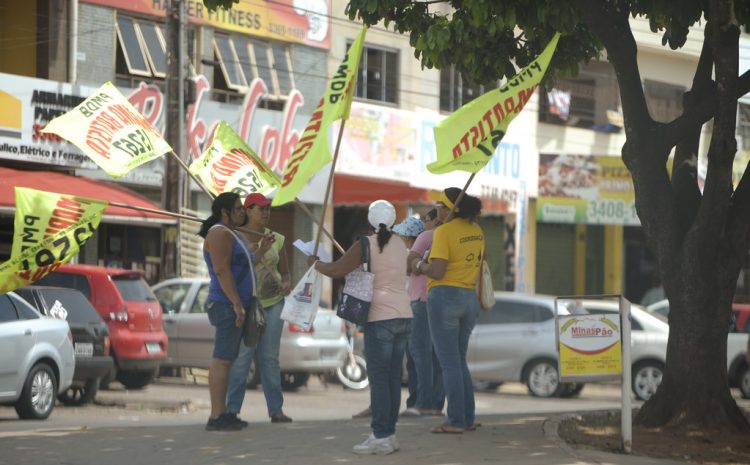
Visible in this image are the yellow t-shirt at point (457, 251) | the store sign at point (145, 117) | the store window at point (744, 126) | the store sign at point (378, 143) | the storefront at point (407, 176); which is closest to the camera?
the yellow t-shirt at point (457, 251)

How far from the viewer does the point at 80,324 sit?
50.1 ft

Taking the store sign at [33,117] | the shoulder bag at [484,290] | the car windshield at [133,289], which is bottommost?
the car windshield at [133,289]

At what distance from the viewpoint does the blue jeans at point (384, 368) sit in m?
9.32

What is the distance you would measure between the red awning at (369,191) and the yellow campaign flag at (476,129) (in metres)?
18.5

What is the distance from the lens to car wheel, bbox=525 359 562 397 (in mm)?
19844

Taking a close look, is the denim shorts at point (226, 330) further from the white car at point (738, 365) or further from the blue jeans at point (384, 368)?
A: the white car at point (738, 365)

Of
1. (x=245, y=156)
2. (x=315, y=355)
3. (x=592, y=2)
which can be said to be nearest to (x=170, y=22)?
(x=315, y=355)

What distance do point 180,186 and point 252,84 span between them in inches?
163

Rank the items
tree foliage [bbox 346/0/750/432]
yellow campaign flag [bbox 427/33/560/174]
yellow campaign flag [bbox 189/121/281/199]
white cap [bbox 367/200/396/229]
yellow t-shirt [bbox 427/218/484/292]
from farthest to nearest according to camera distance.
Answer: yellow campaign flag [bbox 189/121/281/199] < tree foliage [bbox 346/0/750/432] < yellow t-shirt [bbox 427/218/484/292] < yellow campaign flag [bbox 427/33/560/174] < white cap [bbox 367/200/396/229]

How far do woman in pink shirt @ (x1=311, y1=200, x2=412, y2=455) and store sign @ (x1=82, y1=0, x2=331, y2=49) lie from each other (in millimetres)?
16797

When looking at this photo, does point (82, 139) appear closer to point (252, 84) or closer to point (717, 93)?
point (717, 93)

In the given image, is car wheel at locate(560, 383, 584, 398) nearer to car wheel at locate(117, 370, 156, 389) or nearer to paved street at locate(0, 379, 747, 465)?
car wheel at locate(117, 370, 156, 389)

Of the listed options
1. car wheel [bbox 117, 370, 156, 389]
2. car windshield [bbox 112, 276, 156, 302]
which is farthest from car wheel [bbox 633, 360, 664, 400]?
car windshield [bbox 112, 276, 156, 302]

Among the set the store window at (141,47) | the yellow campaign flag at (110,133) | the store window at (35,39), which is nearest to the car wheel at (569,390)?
the store window at (141,47)
